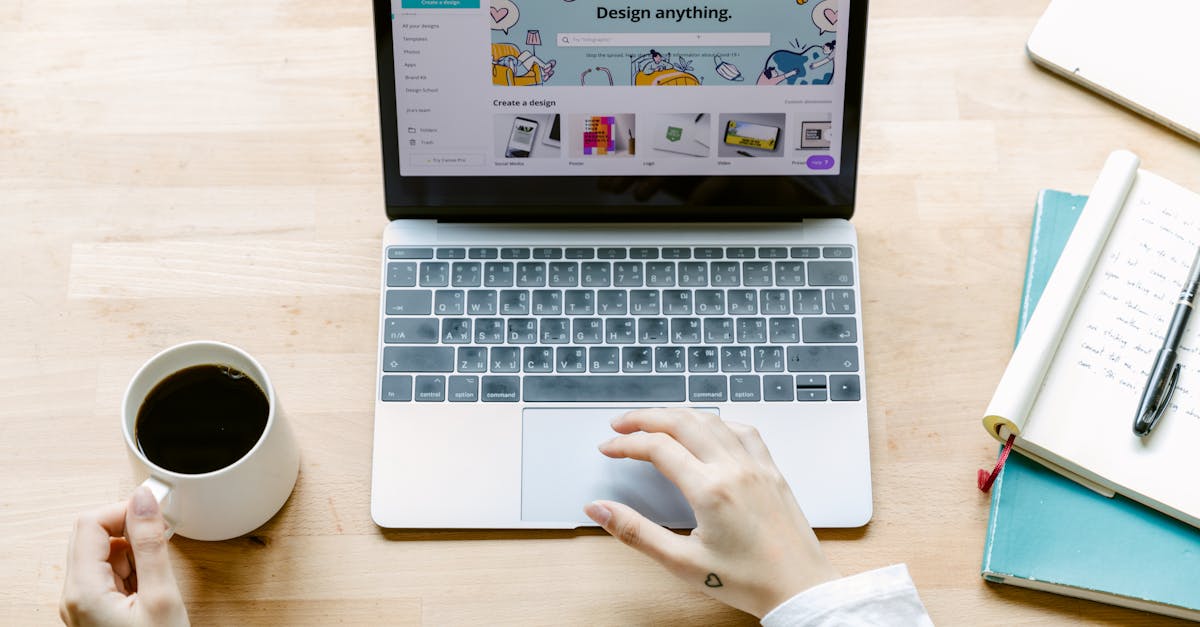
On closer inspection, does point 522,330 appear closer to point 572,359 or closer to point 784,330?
point 572,359

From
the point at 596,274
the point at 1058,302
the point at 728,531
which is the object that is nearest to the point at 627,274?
the point at 596,274

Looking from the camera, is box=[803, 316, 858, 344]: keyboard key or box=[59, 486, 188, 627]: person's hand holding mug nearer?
box=[59, 486, 188, 627]: person's hand holding mug

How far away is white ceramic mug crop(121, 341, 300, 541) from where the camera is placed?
699 mm

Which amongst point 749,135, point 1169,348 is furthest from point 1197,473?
point 749,135

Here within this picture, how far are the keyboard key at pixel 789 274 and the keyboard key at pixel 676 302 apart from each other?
0.08m

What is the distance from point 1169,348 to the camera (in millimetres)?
827

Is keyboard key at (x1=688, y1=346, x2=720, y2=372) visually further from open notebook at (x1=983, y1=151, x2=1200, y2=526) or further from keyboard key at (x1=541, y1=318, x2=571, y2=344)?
open notebook at (x1=983, y1=151, x2=1200, y2=526)

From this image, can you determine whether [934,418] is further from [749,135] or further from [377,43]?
[377,43]

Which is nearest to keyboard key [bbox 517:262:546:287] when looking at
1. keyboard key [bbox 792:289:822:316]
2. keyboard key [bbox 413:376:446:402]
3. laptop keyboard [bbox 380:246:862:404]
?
laptop keyboard [bbox 380:246:862:404]

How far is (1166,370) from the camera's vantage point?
821 mm

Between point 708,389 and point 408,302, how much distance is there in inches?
9.8

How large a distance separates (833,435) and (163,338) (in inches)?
21.5

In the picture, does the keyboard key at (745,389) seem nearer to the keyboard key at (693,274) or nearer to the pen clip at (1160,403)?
the keyboard key at (693,274)

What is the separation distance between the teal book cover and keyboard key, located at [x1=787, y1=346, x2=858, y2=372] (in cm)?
14
